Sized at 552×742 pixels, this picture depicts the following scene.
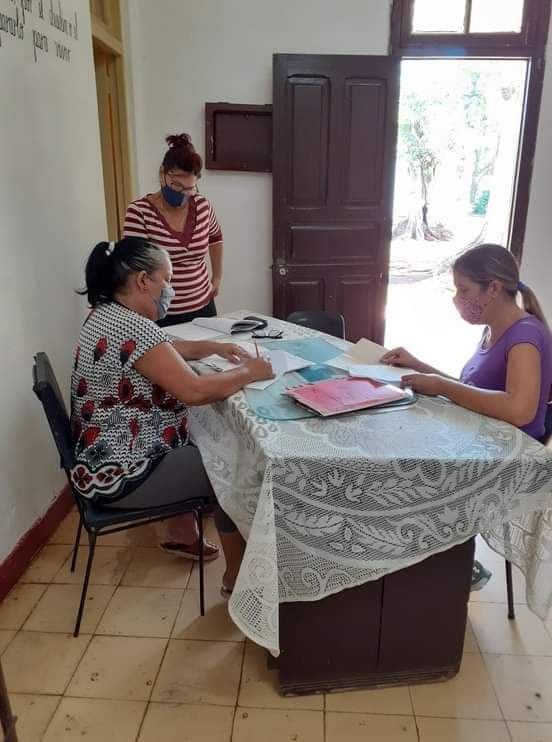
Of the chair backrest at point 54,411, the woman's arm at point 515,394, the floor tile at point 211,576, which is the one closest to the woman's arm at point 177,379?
the chair backrest at point 54,411

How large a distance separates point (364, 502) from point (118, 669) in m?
0.90

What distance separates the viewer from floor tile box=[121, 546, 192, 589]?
1.93 metres

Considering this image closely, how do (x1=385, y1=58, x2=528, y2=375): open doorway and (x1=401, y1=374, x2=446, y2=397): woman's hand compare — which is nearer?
(x1=401, y1=374, x2=446, y2=397): woman's hand

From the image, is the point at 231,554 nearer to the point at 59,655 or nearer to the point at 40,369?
the point at 59,655

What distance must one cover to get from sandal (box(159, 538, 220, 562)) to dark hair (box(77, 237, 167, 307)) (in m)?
0.94

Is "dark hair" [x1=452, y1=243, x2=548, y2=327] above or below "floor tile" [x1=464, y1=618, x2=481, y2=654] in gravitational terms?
above

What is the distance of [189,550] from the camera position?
80.2 inches

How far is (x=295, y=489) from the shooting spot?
1.21 m

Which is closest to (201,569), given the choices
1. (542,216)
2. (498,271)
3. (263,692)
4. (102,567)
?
(263,692)

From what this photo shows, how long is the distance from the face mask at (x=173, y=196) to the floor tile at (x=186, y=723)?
1901mm

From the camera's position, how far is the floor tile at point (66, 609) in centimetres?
172

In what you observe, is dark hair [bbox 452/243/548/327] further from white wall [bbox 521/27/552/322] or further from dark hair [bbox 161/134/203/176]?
white wall [bbox 521/27/552/322]

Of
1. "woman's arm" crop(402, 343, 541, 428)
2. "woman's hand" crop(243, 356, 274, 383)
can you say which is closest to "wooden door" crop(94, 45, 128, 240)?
"woman's hand" crop(243, 356, 274, 383)

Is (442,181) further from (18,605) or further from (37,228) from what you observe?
(18,605)
